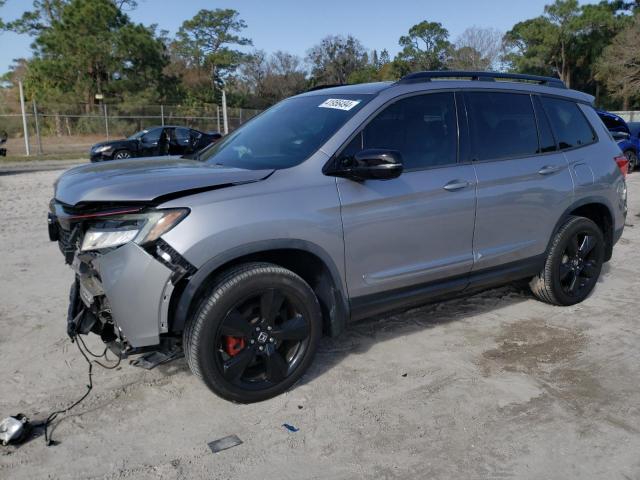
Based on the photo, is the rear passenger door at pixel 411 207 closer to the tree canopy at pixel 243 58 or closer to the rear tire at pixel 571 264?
the rear tire at pixel 571 264

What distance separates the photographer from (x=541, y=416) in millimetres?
3227

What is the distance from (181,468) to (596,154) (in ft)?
13.8

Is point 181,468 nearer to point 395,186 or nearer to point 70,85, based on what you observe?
point 395,186

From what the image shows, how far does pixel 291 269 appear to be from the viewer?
360 centimetres

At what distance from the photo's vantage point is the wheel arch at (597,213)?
15.6 feet

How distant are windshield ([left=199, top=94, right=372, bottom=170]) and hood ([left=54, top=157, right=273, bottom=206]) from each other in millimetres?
249

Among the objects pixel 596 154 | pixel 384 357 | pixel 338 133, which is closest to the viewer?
pixel 338 133

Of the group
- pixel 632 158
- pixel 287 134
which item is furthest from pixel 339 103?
pixel 632 158

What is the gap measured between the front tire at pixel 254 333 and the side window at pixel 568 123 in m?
2.71

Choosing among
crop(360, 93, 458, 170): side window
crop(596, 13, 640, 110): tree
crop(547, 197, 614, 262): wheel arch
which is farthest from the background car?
crop(596, 13, 640, 110): tree

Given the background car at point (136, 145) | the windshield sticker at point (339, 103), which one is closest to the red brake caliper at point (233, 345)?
the windshield sticker at point (339, 103)

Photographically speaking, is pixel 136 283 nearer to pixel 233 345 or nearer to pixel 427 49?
pixel 233 345

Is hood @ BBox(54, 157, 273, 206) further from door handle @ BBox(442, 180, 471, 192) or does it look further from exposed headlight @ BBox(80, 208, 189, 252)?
door handle @ BBox(442, 180, 471, 192)

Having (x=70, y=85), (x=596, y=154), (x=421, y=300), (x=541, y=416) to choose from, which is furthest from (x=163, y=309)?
(x=70, y=85)
